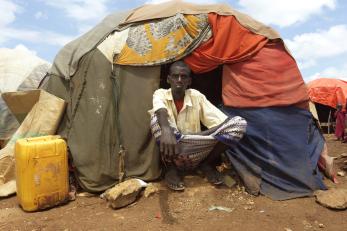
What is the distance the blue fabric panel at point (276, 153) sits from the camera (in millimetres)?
3867

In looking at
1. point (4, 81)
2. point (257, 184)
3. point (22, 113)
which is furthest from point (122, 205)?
point (4, 81)

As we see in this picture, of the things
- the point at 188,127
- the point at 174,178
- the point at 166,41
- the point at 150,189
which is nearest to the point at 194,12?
the point at 166,41

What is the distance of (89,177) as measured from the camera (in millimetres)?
4047

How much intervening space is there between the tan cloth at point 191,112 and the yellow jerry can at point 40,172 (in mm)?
1159

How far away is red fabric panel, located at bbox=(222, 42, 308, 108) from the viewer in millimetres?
4004

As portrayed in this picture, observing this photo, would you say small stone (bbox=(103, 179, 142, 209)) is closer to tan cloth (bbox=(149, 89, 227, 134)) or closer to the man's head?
tan cloth (bbox=(149, 89, 227, 134))

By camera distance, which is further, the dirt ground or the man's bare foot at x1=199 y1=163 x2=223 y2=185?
the man's bare foot at x1=199 y1=163 x2=223 y2=185

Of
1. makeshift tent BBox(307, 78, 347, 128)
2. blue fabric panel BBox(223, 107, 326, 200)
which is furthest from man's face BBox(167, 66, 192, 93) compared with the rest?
makeshift tent BBox(307, 78, 347, 128)

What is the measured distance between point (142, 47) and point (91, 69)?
64 cm

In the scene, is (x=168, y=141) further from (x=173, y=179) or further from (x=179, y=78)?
(x=179, y=78)

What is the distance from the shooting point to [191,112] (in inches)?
151

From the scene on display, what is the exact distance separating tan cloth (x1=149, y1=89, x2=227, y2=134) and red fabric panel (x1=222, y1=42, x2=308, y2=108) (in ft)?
1.21

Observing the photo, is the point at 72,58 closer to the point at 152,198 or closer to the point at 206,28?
the point at 206,28

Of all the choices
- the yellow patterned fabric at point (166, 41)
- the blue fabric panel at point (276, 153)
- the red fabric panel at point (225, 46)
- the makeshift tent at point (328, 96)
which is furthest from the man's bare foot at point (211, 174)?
the makeshift tent at point (328, 96)
